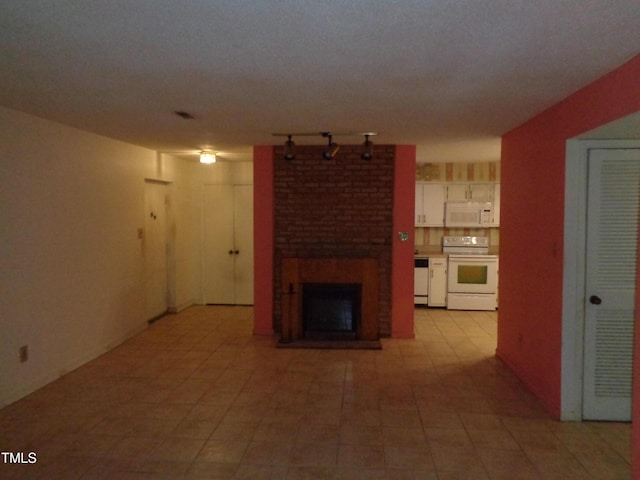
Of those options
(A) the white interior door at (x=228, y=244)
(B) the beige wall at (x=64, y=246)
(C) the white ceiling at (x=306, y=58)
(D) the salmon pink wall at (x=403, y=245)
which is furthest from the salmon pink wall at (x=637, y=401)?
(A) the white interior door at (x=228, y=244)

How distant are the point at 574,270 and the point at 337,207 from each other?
9.54 feet

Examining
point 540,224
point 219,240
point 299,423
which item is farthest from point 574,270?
point 219,240

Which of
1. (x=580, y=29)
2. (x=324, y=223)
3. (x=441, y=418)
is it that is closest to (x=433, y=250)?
(x=324, y=223)

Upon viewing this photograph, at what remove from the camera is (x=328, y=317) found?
546 centimetres

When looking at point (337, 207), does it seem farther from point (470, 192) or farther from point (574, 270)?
point (470, 192)

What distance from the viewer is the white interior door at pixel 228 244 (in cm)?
731

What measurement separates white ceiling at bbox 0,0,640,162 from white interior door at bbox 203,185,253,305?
3321mm

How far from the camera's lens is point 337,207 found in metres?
5.57

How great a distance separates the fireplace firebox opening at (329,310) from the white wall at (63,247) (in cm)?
223

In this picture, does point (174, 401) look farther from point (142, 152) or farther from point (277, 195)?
point (142, 152)

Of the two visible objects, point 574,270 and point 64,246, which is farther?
point 64,246

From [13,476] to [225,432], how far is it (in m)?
1.25

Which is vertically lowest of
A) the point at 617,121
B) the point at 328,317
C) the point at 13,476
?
the point at 13,476

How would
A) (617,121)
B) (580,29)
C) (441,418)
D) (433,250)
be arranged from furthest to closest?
(433,250), (441,418), (617,121), (580,29)
